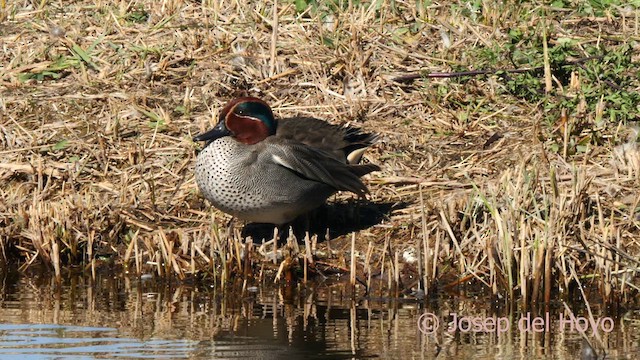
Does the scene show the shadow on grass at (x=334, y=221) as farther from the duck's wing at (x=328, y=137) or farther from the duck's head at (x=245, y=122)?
the duck's head at (x=245, y=122)

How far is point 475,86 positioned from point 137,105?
230cm

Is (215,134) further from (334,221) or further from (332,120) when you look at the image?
(332,120)

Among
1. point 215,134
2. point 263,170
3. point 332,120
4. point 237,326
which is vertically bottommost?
point 237,326

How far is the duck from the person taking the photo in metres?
7.42

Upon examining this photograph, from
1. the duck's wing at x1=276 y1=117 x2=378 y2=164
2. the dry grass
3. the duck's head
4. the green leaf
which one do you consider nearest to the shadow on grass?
the dry grass

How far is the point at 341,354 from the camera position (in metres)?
5.77

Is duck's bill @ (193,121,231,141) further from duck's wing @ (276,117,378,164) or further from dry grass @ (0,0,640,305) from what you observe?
dry grass @ (0,0,640,305)

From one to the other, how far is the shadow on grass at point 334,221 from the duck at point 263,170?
7.1 inches

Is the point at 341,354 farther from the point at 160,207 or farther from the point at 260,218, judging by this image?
the point at 160,207

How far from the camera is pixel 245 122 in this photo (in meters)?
7.59

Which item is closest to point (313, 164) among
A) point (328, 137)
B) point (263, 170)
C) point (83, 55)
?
point (263, 170)

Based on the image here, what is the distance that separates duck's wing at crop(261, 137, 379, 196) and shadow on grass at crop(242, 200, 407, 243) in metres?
0.34

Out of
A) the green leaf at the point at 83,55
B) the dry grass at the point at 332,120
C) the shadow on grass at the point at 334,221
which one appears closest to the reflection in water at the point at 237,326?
the dry grass at the point at 332,120

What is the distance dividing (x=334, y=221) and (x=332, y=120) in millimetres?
1167
